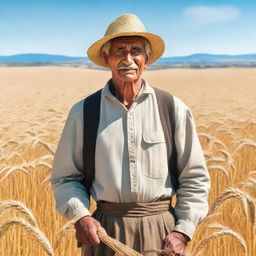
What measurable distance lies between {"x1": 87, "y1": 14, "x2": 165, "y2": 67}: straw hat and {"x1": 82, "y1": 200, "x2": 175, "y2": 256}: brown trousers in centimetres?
60

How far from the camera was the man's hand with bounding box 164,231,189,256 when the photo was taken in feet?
6.24

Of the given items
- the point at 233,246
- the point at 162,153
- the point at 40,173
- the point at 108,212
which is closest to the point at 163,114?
the point at 162,153

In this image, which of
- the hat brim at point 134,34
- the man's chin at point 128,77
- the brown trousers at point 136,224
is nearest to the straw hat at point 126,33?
the hat brim at point 134,34

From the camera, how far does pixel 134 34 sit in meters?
1.96

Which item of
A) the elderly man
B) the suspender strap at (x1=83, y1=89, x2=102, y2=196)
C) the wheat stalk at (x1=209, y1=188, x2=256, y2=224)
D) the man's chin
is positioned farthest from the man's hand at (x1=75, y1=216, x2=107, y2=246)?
the man's chin

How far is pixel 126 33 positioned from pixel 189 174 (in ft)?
1.88

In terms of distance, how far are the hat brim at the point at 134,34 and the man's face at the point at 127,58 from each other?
0.12ft

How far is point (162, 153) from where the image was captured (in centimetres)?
197

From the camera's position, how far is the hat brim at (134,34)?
197 centimetres

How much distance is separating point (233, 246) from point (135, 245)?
122 cm

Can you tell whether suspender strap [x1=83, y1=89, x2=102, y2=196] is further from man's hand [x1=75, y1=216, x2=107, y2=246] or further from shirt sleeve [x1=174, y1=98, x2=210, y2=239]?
shirt sleeve [x1=174, y1=98, x2=210, y2=239]

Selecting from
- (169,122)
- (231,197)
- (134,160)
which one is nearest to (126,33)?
(169,122)

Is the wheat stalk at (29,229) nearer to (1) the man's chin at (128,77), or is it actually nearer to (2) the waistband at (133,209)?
(2) the waistband at (133,209)

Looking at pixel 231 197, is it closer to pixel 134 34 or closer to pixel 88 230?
pixel 88 230
